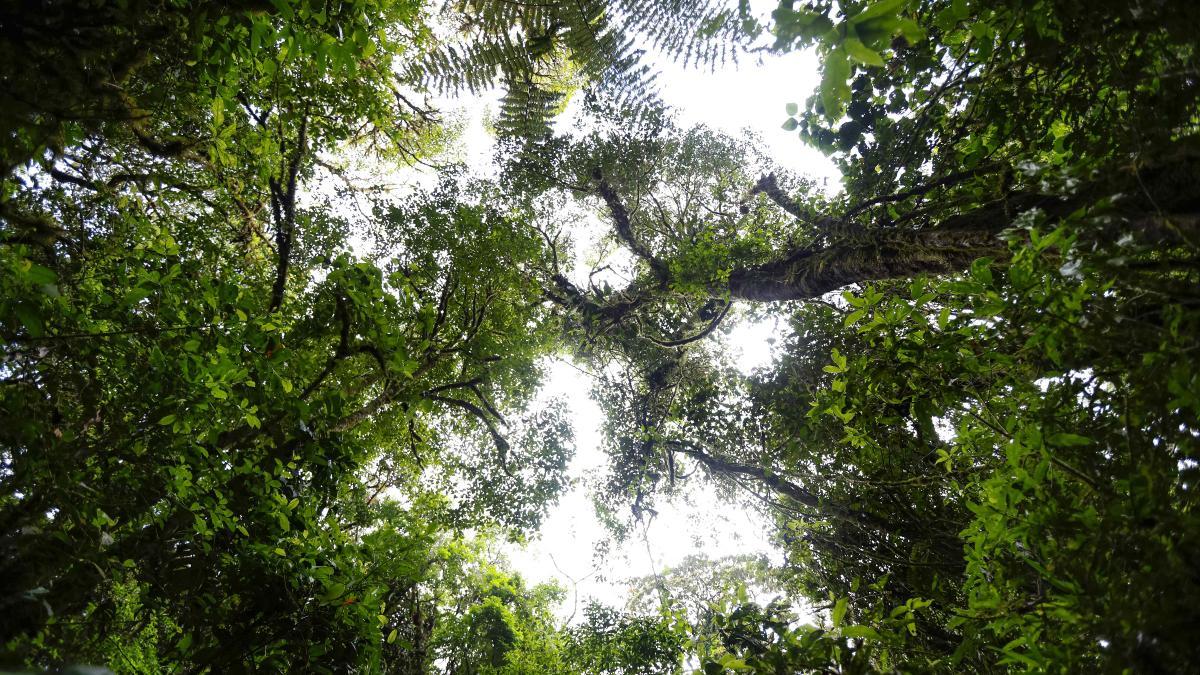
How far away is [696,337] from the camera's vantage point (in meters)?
7.86

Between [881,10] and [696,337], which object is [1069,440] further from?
[696,337]

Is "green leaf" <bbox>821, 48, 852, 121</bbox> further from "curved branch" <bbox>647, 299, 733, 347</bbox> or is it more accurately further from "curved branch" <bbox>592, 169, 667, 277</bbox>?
"curved branch" <bbox>592, 169, 667, 277</bbox>

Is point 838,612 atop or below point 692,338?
below

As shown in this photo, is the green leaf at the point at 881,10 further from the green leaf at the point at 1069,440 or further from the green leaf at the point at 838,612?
the green leaf at the point at 838,612

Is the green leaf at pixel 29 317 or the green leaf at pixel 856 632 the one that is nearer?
the green leaf at pixel 29 317

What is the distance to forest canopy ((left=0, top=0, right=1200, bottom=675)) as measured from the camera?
137cm

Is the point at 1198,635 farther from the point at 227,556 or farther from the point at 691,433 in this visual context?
the point at 691,433

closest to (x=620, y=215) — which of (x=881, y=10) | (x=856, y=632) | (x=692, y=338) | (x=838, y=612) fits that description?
(x=692, y=338)

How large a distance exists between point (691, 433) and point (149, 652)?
26.2 feet

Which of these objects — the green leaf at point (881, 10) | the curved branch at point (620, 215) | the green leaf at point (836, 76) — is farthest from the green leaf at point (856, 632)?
the curved branch at point (620, 215)

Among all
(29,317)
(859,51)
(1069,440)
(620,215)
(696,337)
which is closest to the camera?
(859,51)

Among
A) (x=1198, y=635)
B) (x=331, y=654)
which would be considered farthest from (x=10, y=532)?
(x=1198, y=635)

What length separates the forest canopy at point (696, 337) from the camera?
4.50 feet

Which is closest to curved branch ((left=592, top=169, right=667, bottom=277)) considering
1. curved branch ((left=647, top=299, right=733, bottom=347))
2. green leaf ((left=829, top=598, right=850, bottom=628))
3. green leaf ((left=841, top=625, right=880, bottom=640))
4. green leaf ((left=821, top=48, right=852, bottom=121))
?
curved branch ((left=647, top=299, right=733, bottom=347))
